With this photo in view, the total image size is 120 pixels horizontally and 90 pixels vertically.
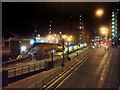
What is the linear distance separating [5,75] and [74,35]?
128 m

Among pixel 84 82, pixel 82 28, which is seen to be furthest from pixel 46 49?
pixel 82 28

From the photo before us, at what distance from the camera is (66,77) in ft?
93.6

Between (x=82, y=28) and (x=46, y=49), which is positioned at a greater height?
(x=82, y=28)

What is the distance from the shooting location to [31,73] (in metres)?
29.0

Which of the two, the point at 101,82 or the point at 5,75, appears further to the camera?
the point at 101,82

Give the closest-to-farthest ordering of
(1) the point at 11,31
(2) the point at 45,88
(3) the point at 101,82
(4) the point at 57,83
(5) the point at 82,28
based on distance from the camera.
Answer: (2) the point at 45,88, (4) the point at 57,83, (3) the point at 101,82, (1) the point at 11,31, (5) the point at 82,28

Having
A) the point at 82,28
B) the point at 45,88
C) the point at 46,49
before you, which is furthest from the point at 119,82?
the point at 82,28

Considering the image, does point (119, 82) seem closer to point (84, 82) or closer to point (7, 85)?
point (84, 82)

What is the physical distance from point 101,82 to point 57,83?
4.99 meters

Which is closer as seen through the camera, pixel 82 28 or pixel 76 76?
pixel 76 76

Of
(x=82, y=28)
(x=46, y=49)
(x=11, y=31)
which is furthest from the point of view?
(x=82, y=28)

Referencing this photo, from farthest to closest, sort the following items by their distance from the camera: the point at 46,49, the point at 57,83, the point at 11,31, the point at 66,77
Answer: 1. the point at 11,31
2. the point at 46,49
3. the point at 66,77
4. the point at 57,83

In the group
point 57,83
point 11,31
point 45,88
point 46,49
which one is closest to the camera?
point 45,88

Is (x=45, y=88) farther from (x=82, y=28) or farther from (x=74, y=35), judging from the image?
(x=82, y=28)
